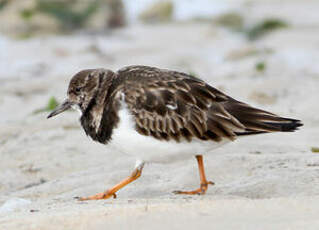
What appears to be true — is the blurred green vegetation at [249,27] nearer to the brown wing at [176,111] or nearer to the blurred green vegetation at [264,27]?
the blurred green vegetation at [264,27]

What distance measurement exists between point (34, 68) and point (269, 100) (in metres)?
5.23

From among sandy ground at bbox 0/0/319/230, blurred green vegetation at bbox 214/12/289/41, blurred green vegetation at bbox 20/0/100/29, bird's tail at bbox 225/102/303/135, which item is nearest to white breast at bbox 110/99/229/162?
bird's tail at bbox 225/102/303/135

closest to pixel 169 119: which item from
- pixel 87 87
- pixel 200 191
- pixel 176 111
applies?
pixel 176 111

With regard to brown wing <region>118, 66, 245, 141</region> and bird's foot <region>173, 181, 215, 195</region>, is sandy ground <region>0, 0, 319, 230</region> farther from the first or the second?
brown wing <region>118, 66, 245, 141</region>

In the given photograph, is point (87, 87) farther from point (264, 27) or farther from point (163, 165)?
point (264, 27)

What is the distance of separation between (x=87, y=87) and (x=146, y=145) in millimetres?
780

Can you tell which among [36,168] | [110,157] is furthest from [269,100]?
[36,168]

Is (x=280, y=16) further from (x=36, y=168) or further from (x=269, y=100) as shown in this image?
(x=36, y=168)

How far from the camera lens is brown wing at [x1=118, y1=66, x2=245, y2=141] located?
4.57 meters

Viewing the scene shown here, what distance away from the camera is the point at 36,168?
6289mm

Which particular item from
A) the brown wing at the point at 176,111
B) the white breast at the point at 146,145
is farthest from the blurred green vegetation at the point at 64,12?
the white breast at the point at 146,145

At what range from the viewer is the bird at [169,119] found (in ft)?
14.9

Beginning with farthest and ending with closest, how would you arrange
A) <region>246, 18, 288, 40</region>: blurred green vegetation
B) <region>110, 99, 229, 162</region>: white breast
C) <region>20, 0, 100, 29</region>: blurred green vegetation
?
<region>20, 0, 100, 29</region>: blurred green vegetation
<region>246, 18, 288, 40</region>: blurred green vegetation
<region>110, 99, 229, 162</region>: white breast

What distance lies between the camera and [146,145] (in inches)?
179
